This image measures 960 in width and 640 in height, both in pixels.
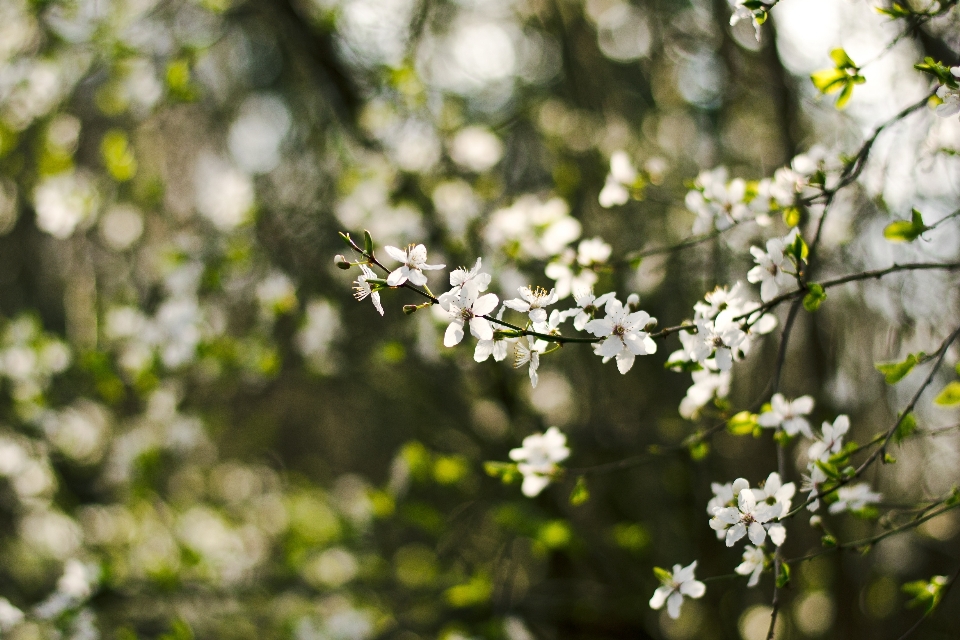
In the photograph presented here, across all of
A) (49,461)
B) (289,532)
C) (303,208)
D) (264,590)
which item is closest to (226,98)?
(303,208)

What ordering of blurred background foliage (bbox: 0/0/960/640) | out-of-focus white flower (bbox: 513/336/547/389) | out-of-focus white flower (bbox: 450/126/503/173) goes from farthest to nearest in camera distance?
out-of-focus white flower (bbox: 450/126/503/173), blurred background foliage (bbox: 0/0/960/640), out-of-focus white flower (bbox: 513/336/547/389)

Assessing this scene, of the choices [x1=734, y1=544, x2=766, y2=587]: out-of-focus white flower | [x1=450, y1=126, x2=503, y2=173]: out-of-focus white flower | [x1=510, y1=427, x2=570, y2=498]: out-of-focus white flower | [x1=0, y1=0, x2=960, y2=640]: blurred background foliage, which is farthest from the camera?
[x1=450, y1=126, x2=503, y2=173]: out-of-focus white flower

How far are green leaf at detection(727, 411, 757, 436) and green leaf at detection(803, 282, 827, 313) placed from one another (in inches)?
13.0

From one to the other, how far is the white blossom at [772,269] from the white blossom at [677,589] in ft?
2.05

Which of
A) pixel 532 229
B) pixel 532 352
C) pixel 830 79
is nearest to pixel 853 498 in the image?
pixel 532 352

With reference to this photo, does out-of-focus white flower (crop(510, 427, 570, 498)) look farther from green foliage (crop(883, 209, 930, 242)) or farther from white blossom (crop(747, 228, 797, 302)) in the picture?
green foliage (crop(883, 209, 930, 242))

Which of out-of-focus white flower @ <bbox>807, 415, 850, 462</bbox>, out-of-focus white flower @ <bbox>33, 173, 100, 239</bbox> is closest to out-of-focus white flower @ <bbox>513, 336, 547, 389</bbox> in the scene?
out-of-focus white flower @ <bbox>807, 415, 850, 462</bbox>

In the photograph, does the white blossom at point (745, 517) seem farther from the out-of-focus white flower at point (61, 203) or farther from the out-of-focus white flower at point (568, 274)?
the out-of-focus white flower at point (61, 203)

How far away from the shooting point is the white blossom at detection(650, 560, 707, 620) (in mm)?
1524

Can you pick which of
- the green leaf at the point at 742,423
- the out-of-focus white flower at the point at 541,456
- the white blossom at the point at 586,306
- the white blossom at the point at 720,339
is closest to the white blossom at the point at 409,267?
the white blossom at the point at 586,306

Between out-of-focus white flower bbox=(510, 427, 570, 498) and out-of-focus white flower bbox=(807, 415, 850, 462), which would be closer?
out-of-focus white flower bbox=(807, 415, 850, 462)

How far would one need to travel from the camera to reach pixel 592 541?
317cm

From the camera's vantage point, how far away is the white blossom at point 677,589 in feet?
5.00

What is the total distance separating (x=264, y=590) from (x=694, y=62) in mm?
3496
